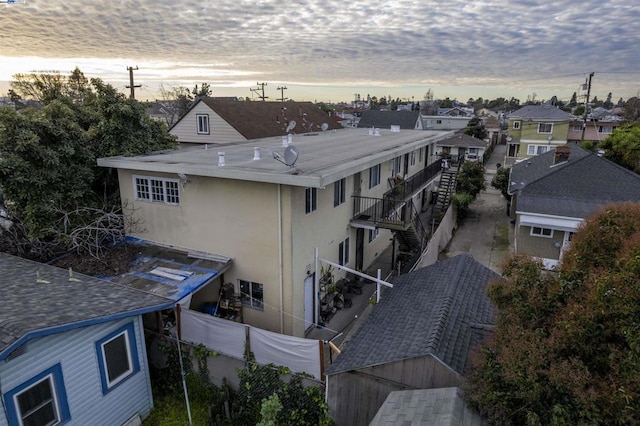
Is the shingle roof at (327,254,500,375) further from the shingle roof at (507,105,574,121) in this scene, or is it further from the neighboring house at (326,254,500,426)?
the shingle roof at (507,105,574,121)

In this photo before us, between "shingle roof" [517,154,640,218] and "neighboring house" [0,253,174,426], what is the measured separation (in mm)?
17138

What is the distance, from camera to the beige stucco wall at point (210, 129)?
103 feet

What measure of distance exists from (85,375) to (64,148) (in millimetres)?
7990

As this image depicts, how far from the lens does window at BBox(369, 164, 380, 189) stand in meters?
17.8

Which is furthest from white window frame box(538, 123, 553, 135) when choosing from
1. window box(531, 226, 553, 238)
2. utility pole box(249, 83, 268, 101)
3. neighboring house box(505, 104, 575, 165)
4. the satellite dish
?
utility pole box(249, 83, 268, 101)

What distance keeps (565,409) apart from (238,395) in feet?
22.5

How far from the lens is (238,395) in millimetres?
9242

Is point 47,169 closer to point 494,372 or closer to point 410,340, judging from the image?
point 410,340

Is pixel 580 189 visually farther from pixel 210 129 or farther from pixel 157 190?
pixel 210 129

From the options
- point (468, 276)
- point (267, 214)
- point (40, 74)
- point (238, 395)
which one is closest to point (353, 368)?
point (238, 395)

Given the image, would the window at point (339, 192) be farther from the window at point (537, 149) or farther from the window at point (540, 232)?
the window at point (537, 149)

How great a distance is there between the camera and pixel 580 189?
19.7m

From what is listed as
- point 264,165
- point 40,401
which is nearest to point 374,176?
point 264,165

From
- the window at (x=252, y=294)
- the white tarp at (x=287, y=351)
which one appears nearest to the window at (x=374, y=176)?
the window at (x=252, y=294)
